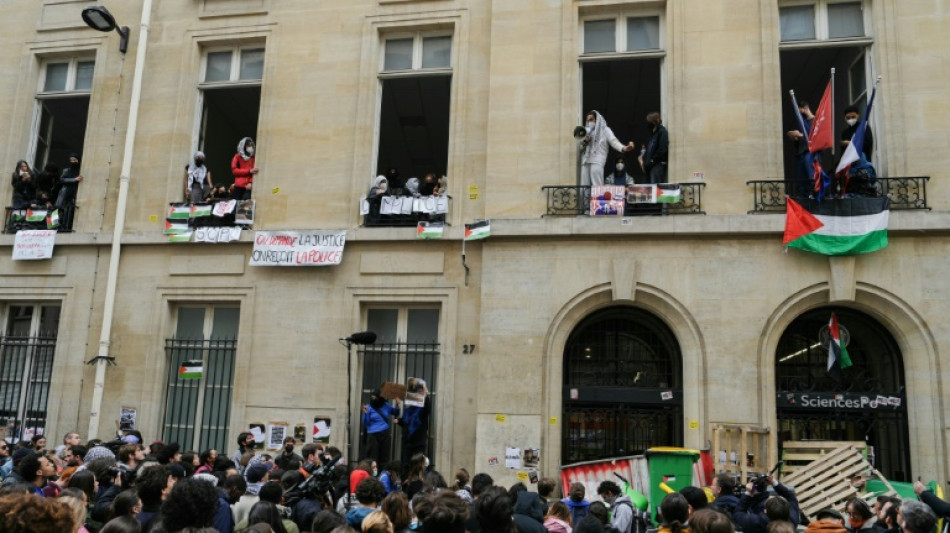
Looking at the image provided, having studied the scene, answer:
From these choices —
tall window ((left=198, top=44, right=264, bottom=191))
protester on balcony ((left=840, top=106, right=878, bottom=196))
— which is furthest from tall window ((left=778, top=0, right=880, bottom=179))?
tall window ((left=198, top=44, right=264, bottom=191))

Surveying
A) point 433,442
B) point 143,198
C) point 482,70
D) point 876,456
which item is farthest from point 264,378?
point 876,456

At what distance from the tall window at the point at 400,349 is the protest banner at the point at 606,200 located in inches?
128

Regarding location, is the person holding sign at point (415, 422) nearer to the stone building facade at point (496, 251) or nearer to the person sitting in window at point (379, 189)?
the stone building facade at point (496, 251)

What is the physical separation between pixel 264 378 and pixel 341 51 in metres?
6.12

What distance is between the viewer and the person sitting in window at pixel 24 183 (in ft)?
46.9

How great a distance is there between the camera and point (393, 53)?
13.8 metres

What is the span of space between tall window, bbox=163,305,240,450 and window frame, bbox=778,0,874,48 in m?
10.8

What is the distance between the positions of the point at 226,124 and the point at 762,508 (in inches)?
580

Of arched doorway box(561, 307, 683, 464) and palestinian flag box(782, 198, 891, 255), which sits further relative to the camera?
arched doorway box(561, 307, 683, 464)

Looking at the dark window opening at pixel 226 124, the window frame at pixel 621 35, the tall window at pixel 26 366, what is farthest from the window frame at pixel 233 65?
the window frame at pixel 621 35

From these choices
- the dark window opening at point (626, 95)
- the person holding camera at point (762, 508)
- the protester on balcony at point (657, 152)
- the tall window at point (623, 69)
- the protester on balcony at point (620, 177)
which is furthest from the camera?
the dark window opening at point (626, 95)

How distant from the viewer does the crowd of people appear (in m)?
4.17

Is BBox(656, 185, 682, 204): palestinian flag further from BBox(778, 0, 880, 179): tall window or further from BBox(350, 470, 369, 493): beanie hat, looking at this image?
BBox(350, 470, 369, 493): beanie hat

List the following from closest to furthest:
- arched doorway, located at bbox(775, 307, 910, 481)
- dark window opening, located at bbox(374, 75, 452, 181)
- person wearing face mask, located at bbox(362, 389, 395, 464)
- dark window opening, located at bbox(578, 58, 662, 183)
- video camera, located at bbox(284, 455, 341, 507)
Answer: video camera, located at bbox(284, 455, 341, 507) < arched doorway, located at bbox(775, 307, 910, 481) < person wearing face mask, located at bbox(362, 389, 395, 464) < dark window opening, located at bbox(578, 58, 662, 183) < dark window opening, located at bbox(374, 75, 452, 181)
